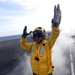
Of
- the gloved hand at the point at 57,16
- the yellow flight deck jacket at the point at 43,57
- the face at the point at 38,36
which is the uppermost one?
the gloved hand at the point at 57,16

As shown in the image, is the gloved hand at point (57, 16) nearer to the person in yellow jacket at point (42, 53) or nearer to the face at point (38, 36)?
the person in yellow jacket at point (42, 53)

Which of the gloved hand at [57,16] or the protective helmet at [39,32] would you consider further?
the protective helmet at [39,32]

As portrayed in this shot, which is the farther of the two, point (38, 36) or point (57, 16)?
point (38, 36)

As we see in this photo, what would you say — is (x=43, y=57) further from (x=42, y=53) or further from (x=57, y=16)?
(x=57, y=16)

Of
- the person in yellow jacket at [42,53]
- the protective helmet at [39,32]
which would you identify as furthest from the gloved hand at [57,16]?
the protective helmet at [39,32]

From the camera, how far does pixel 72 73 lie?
1091 centimetres

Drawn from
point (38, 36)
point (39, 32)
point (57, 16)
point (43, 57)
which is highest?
point (57, 16)

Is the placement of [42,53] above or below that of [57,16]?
below

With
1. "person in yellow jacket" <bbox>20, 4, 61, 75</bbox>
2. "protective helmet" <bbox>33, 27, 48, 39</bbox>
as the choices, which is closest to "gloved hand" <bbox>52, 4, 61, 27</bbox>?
"person in yellow jacket" <bbox>20, 4, 61, 75</bbox>

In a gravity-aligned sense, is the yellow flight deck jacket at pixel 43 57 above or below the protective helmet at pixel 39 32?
below

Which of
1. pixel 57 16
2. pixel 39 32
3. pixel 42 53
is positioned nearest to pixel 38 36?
pixel 39 32


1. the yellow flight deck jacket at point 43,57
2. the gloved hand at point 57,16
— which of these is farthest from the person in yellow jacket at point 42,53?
the gloved hand at point 57,16

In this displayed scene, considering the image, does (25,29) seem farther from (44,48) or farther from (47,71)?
(47,71)

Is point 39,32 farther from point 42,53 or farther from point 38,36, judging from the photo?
point 42,53
